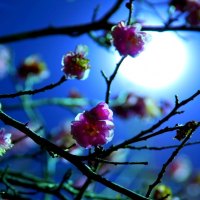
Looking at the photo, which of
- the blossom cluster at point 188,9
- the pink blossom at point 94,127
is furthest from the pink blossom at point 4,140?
the blossom cluster at point 188,9

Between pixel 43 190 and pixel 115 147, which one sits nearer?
pixel 115 147

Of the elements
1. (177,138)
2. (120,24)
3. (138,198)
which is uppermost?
(120,24)

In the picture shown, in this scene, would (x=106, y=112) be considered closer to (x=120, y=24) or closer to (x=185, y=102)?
(x=185, y=102)

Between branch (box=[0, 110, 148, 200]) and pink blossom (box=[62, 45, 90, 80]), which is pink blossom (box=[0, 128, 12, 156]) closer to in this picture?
branch (box=[0, 110, 148, 200])

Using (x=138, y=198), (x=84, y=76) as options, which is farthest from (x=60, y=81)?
(x=138, y=198)

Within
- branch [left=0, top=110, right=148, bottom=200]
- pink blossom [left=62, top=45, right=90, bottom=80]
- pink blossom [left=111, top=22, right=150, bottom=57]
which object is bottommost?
branch [left=0, top=110, right=148, bottom=200]

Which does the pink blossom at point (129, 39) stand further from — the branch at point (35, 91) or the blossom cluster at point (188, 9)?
the blossom cluster at point (188, 9)

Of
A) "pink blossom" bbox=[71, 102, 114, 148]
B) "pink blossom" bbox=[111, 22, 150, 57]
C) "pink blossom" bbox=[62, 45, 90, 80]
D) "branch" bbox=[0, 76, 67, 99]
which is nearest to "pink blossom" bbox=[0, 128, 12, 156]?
"branch" bbox=[0, 76, 67, 99]
